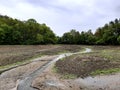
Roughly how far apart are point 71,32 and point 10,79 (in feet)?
217

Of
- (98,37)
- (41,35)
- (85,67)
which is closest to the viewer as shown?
(85,67)

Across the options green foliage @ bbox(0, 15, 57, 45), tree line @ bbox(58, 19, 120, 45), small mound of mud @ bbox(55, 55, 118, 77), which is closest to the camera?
small mound of mud @ bbox(55, 55, 118, 77)

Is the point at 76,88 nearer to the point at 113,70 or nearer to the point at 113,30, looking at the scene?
the point at 113,70

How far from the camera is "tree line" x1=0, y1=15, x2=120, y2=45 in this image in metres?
71.7

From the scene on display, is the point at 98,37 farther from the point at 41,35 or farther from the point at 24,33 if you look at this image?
the point at 24,33

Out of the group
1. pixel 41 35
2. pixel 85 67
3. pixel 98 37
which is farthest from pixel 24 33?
pixel 85 67

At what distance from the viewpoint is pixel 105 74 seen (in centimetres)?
2103

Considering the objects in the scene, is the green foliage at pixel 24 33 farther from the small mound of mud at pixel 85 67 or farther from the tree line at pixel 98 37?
the small mound of mud at pixel 85 67

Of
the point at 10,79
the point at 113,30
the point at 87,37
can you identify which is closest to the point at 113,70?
the point at 10,79

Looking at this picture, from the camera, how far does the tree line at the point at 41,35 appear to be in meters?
71.7

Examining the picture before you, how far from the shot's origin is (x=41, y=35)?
76375 mm

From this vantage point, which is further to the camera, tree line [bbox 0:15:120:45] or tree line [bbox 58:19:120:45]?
tree line [bbox 58:19:120:45]

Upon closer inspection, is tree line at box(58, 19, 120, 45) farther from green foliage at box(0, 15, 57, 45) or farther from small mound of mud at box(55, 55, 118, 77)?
small mound of mud at box(55, 55, 118, 77)

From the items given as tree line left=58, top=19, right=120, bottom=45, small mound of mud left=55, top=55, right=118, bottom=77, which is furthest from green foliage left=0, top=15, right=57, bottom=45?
small mound of mud left=55, top=55, right=118, bottom=77
